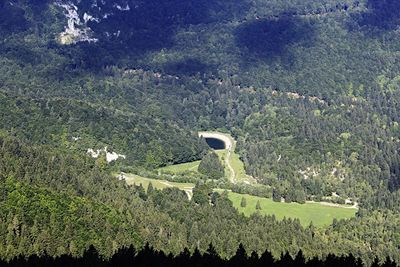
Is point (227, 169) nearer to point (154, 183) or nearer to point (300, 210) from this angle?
point (154, 183)

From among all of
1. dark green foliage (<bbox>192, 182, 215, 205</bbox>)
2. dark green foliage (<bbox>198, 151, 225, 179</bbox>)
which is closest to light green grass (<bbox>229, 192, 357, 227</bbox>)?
dark green foliage (<bbox>192, 182, 215, 205</bbox>)

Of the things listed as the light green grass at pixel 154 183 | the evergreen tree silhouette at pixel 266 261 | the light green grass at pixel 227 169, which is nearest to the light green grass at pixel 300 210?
the light green grass at pixel 154 183

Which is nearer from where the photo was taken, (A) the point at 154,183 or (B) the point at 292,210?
(B) the point at 292,210

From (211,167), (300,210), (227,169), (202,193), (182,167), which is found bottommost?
(182,167)

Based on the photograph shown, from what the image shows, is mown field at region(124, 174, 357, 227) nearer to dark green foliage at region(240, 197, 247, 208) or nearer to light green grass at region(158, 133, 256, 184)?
dark green foliage at region(240, 197, 247, 208)

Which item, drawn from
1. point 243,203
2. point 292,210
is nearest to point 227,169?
point 243,203

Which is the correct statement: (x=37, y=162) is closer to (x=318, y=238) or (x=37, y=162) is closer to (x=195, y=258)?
(x=318, y=238)

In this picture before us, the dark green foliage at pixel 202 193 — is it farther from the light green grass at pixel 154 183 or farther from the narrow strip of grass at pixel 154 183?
the narrow strip of grass at pixel 154 183
